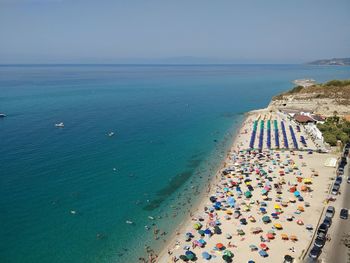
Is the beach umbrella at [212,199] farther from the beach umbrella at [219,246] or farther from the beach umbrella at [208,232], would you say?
the beach umbrella at [219,246]

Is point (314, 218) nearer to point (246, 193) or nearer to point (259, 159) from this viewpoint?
point (246, 193)

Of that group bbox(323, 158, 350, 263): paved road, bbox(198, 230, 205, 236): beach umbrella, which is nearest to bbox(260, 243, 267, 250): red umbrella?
bbox(323, 158, 350, 263): paved road

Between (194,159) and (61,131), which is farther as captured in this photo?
(61,131)

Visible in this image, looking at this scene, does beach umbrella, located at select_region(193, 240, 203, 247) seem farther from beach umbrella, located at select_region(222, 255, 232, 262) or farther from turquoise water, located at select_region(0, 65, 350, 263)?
turquoise water, located at select_region(0, 65, 350, 263)

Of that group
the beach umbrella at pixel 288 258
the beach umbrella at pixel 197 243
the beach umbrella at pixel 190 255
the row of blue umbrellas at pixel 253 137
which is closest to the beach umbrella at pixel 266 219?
the beach umbrella at pixel 288 258

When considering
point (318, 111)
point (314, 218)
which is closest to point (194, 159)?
point (314, 218)
